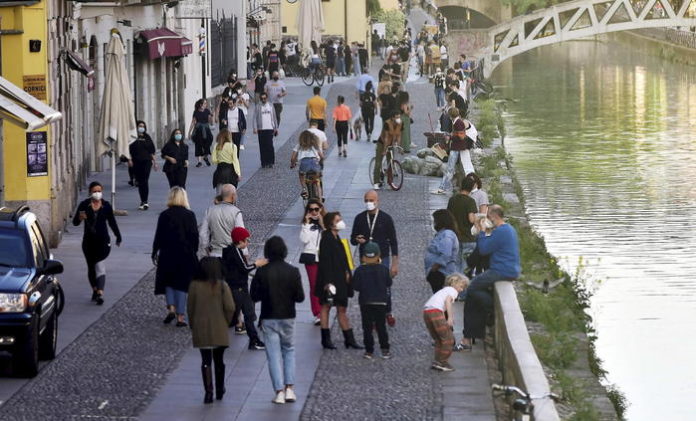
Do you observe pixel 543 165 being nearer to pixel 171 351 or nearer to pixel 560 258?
pixel 560 258

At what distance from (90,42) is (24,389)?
58.4ft

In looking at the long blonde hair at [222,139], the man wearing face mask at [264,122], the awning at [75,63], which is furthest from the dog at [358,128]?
the long blonde hair at [222,139]

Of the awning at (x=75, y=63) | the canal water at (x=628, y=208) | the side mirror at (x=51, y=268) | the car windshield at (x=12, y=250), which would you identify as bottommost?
the canal water at (x=628, y=208)

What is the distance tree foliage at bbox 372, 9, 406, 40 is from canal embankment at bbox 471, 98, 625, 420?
192ft

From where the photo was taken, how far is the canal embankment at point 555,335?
14398 mm

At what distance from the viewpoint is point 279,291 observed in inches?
572

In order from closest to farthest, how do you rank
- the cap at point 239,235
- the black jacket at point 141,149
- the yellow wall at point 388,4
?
1. the cap at point 239,235
2. the black jacket at point 141,149
3. the yellow wall at point 388,4

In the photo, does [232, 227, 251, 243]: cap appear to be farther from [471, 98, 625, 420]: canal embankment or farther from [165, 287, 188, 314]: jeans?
[471, 98, 625, 420]: canal embankment

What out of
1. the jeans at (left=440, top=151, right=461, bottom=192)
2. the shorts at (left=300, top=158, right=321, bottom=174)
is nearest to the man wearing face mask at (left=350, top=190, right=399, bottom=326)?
the shorts at (left=300, top=158, right=321, bottom=174)

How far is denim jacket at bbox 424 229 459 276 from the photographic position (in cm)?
1745

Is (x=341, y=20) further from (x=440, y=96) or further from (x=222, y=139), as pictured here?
(x=222, y=139)

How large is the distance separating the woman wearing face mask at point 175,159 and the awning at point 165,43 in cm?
801

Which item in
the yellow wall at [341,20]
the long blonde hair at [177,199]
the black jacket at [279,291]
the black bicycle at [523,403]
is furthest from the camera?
the yellow wall at [341,20]

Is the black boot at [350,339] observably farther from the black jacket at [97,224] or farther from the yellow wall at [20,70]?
the yellow wall at [20,70]
